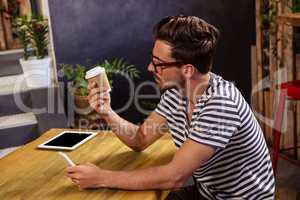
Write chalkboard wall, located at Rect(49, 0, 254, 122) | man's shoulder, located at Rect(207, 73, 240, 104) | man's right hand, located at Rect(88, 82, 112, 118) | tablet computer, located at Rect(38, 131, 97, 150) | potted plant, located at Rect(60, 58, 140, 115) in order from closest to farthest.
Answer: man's shoulder, located at Rect(207, 73, 240, 104), man's right hand, located at Rect(88, 82, 112, 118), tablet computer, located at Rect(38, 131, 97, 150), potted plant, located at Rect(60, 58, 140, 115), chalkboard wall, located at Rect(49, 0, 254, 122)

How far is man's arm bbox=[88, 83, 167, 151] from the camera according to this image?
188 centimetres

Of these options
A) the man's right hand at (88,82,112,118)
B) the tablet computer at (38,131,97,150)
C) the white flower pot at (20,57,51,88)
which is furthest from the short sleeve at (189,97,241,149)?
the white flower pot at (20,57,51,88)

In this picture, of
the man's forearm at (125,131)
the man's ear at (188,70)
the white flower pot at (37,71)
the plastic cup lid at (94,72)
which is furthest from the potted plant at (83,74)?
the man's ear at (188,70)

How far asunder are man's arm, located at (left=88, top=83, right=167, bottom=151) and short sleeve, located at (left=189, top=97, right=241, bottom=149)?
0.35 meters

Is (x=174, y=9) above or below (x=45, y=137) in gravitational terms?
above

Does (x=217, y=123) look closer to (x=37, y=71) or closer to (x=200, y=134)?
(x=200, y=134)

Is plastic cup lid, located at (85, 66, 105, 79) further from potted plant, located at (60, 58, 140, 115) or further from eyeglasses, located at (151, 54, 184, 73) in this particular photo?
potted plant, located at (60, 58, 140, 115)

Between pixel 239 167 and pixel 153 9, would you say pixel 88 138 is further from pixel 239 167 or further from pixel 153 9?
pixel 153 9

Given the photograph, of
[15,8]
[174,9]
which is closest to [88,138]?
[174,9]

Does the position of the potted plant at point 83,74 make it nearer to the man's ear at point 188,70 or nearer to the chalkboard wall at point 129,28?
the chalkboard wall at point 129,28

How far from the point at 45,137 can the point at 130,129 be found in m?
0.44

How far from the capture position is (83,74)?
12.7 feet

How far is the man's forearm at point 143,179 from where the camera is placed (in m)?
1.51

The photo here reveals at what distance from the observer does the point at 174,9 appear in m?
4.19
